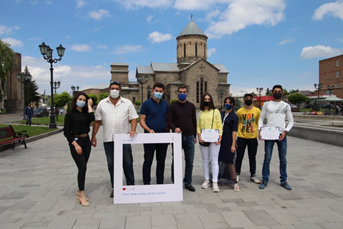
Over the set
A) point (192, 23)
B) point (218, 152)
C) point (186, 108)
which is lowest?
point (218, 152)

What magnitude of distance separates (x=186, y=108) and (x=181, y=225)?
1971 millimetres

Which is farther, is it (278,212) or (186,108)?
(186,108)

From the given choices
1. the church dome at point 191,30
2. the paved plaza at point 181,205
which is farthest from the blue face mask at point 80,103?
the church dome at point 191,30

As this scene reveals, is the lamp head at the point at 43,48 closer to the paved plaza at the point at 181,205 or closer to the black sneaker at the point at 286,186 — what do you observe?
the paved plaza at the point at 181,205

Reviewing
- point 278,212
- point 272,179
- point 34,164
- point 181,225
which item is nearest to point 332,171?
point 272,179

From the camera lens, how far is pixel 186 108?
450 cm

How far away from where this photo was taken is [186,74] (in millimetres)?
53406

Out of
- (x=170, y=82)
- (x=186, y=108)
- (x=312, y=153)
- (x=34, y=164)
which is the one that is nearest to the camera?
(x=186, y=108)

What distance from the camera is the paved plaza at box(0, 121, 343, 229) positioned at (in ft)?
10.9

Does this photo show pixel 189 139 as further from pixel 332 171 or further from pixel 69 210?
pixel 332 171

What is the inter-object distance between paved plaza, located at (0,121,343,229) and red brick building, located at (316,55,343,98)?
5804 centimetres

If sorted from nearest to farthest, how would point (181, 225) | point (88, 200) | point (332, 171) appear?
point (181, 225)
point (88, 200)
point (332, 171)

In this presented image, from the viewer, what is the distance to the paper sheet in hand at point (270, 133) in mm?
4730

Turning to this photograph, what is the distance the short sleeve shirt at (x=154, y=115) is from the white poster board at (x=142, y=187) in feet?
1.15
